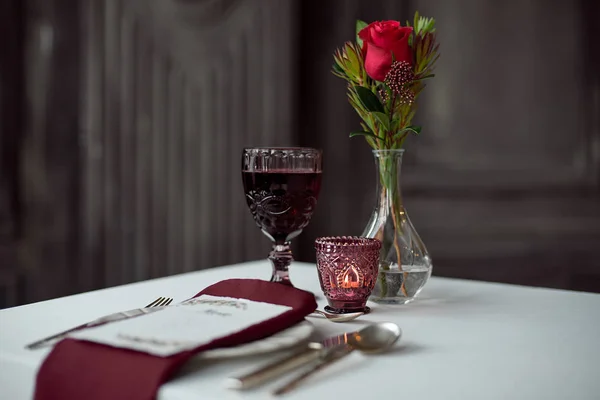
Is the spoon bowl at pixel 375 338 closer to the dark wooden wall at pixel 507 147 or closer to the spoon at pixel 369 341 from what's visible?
the spoon at pixel 369 341

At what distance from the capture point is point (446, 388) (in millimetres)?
542

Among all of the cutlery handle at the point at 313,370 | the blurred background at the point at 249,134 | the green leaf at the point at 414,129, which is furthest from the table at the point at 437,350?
the blurred background at the point at 249,134

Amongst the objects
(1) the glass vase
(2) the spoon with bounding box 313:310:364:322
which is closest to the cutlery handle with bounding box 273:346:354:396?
(2) the spoon with bounding box 313:310:364:322

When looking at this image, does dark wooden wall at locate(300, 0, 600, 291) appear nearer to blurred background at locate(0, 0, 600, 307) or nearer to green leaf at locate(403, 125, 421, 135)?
blurred background at locate(0, 0, 600, 307)

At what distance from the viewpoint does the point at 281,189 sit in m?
0.88

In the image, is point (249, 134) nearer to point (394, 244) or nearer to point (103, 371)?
point (394, 244)

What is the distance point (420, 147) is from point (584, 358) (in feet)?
7.11

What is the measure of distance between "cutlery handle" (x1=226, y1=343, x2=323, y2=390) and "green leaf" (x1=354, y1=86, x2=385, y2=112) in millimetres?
381

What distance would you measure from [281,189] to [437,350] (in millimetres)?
323

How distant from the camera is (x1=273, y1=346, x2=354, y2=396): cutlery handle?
1.66ft

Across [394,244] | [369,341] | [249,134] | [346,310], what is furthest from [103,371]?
[249,134]

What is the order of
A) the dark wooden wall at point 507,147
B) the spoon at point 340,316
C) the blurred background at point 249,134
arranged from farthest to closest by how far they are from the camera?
1. the dark wooden wall at point 507,147
2. the blurred background at point 249,134
3. the spoon at point 340,316

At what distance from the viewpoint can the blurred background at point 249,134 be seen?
1.88 metres

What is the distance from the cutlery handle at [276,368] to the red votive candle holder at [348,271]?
20cm
